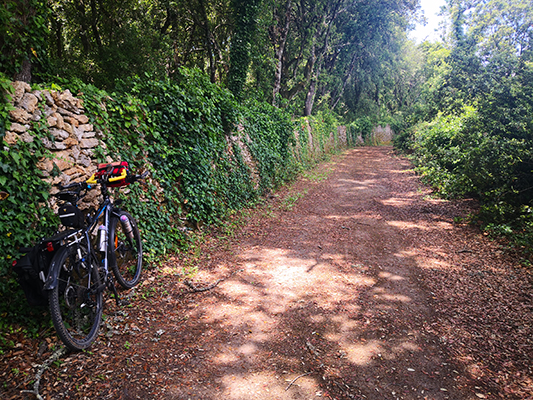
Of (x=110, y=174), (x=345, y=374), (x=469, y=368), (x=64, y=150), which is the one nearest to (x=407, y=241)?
(x=469, y=368)

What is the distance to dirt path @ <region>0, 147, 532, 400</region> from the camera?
2.75m

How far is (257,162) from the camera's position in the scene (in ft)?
32.9

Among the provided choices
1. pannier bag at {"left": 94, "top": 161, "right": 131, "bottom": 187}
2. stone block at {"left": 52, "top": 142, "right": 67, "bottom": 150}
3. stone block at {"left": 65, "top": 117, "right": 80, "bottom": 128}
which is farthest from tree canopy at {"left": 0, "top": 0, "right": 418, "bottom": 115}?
pannier bag at {"left": 94, "top": 161, "right": 131, "bottom": 187}

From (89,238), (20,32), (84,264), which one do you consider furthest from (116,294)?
(20,32)

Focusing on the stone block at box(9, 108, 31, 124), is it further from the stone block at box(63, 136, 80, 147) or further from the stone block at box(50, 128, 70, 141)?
the stone block at box(63, 136, 80, 147)

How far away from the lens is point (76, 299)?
10.1 feet

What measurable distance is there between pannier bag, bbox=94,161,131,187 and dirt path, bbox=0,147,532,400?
1.49m

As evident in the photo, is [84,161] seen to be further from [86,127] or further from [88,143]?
[86,127]

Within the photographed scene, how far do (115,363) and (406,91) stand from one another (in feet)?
168

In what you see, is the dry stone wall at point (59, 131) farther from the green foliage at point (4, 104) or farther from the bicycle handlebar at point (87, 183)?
the bicycle handlebar at point (87, 183)

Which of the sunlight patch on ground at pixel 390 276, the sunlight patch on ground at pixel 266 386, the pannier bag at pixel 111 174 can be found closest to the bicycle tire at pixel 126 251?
the pannier bag at pixel 111 174

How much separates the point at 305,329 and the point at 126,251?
2.67m

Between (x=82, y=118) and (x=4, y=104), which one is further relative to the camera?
(x=82, y=118)

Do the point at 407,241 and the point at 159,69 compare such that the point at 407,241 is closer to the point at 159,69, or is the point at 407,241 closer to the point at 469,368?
the point at 469,368
